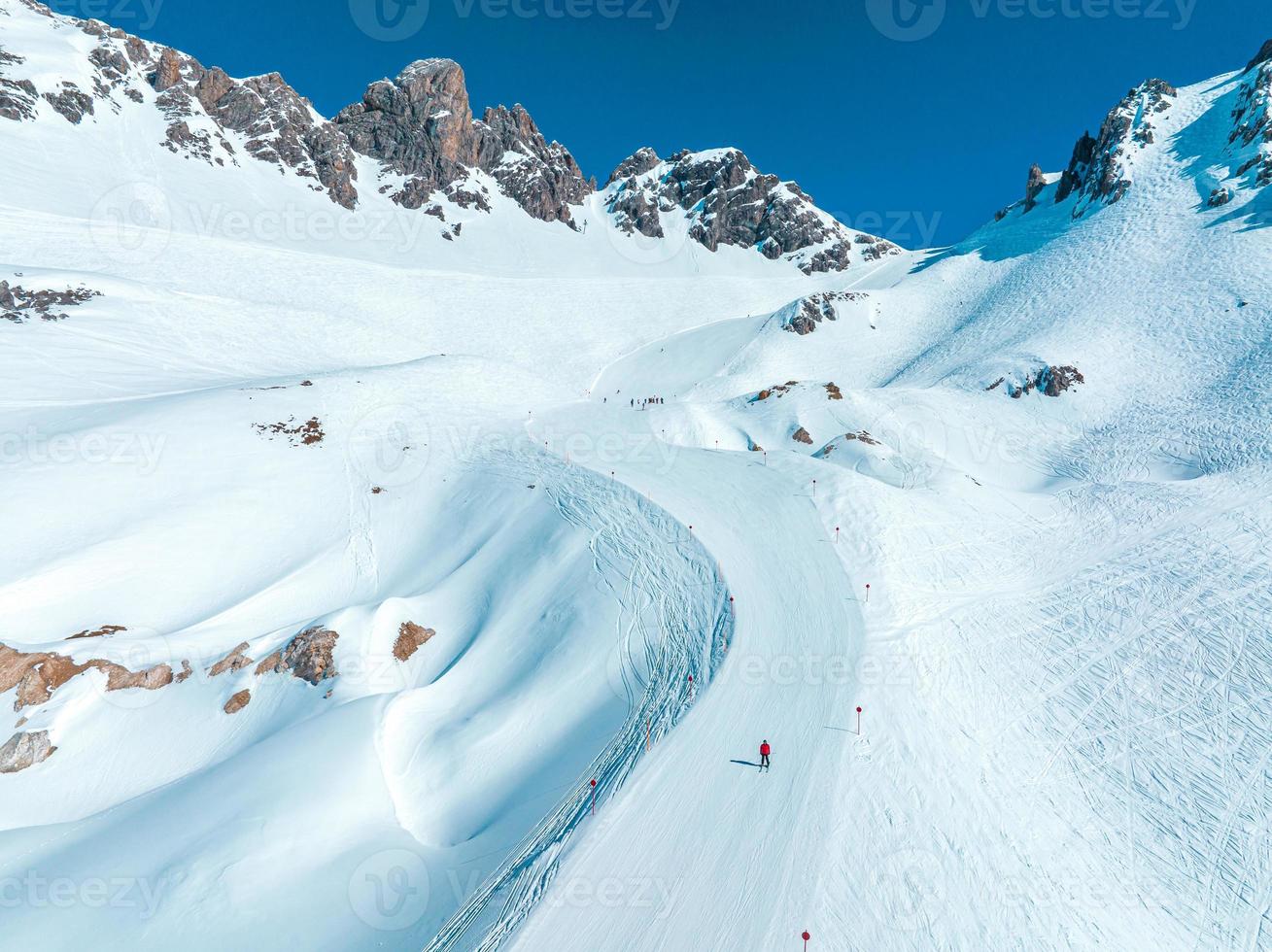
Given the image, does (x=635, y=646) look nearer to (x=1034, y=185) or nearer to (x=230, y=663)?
(x=230, y=663)

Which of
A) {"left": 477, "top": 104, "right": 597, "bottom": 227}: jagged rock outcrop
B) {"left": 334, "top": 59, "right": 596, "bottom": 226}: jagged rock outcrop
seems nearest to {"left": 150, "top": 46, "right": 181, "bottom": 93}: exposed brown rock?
{"left": 334, "top": 59, "right": 596, "bottom": 226}: jagged rock outcrop

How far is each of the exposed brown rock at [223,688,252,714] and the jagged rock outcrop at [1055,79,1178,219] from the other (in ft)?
275

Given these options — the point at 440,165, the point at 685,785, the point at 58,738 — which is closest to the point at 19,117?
the point at 440,165

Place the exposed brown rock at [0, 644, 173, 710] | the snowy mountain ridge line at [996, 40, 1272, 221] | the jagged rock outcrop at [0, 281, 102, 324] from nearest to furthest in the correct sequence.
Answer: the exposed brown rock at [0, 644, 173, 710], the jagged rock outcrop at [0, 281, 102, 324], the snowy mountain ridge line at [996, 40, 1272, 221]

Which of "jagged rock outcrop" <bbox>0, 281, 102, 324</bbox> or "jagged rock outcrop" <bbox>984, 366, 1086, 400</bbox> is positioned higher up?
"jagged rock outcrop" <bbox>0, 281, 102, 324</bbox>

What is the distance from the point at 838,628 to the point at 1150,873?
6.80 metres

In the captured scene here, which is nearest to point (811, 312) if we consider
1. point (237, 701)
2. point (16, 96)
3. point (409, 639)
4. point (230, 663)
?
point (409, 639)

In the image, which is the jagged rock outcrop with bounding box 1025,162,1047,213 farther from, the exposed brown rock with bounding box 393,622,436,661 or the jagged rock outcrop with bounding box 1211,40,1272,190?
the exposed brown rock with bounding box 393,622,436,661

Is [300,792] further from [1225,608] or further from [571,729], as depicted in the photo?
[1225,608]

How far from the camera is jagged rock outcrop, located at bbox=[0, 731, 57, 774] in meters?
14.8

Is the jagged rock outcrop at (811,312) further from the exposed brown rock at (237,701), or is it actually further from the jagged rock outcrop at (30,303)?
the jagged rock outcrop at (30,303)

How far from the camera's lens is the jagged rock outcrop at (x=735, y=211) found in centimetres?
9538

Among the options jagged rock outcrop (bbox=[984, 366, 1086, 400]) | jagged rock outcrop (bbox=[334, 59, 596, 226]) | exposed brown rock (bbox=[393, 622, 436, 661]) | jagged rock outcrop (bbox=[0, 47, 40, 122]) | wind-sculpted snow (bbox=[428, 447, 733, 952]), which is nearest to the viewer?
wind-sculpted snow (bbox=[428, 447, 733, 952])

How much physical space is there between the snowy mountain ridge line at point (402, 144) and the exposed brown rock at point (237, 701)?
81920mm
